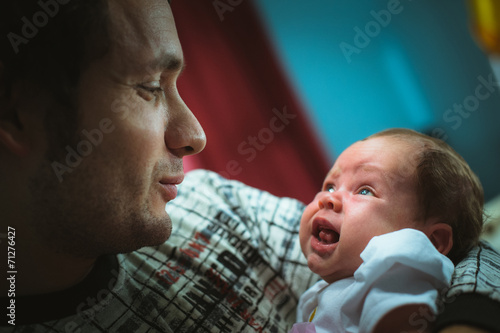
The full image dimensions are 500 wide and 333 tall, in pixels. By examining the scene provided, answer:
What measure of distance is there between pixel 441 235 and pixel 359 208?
0.22 metres

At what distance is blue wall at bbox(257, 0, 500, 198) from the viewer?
2236 millimetres

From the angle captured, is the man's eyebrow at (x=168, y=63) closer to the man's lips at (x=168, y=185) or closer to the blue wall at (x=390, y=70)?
the man's lips at (x=168, y=185)

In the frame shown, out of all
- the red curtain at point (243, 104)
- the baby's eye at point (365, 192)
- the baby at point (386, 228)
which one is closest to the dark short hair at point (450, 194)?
the baby at point (386, 228)

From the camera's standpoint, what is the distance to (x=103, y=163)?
0.88 m

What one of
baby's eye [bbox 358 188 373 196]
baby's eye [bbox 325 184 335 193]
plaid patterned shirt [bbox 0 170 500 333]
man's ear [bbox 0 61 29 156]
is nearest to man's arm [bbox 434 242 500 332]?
plaid patterned shirt [bbox 0 170 500 333]

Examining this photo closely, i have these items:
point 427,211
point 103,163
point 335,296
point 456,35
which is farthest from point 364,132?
point 103,163

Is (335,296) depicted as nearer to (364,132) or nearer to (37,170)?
(37,170)

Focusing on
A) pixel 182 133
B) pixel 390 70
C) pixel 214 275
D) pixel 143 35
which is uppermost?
pixel 143 35

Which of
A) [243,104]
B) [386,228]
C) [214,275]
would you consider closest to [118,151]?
[214,275]

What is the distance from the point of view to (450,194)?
1.01 m

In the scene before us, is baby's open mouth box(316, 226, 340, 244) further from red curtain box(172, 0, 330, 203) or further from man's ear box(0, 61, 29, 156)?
red curtain box(172, 0, 330, 203)

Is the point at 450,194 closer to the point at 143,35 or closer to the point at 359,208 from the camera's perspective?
the point at 359,208

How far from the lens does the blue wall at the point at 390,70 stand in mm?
2236

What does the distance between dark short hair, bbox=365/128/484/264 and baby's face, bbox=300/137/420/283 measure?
3 cm
